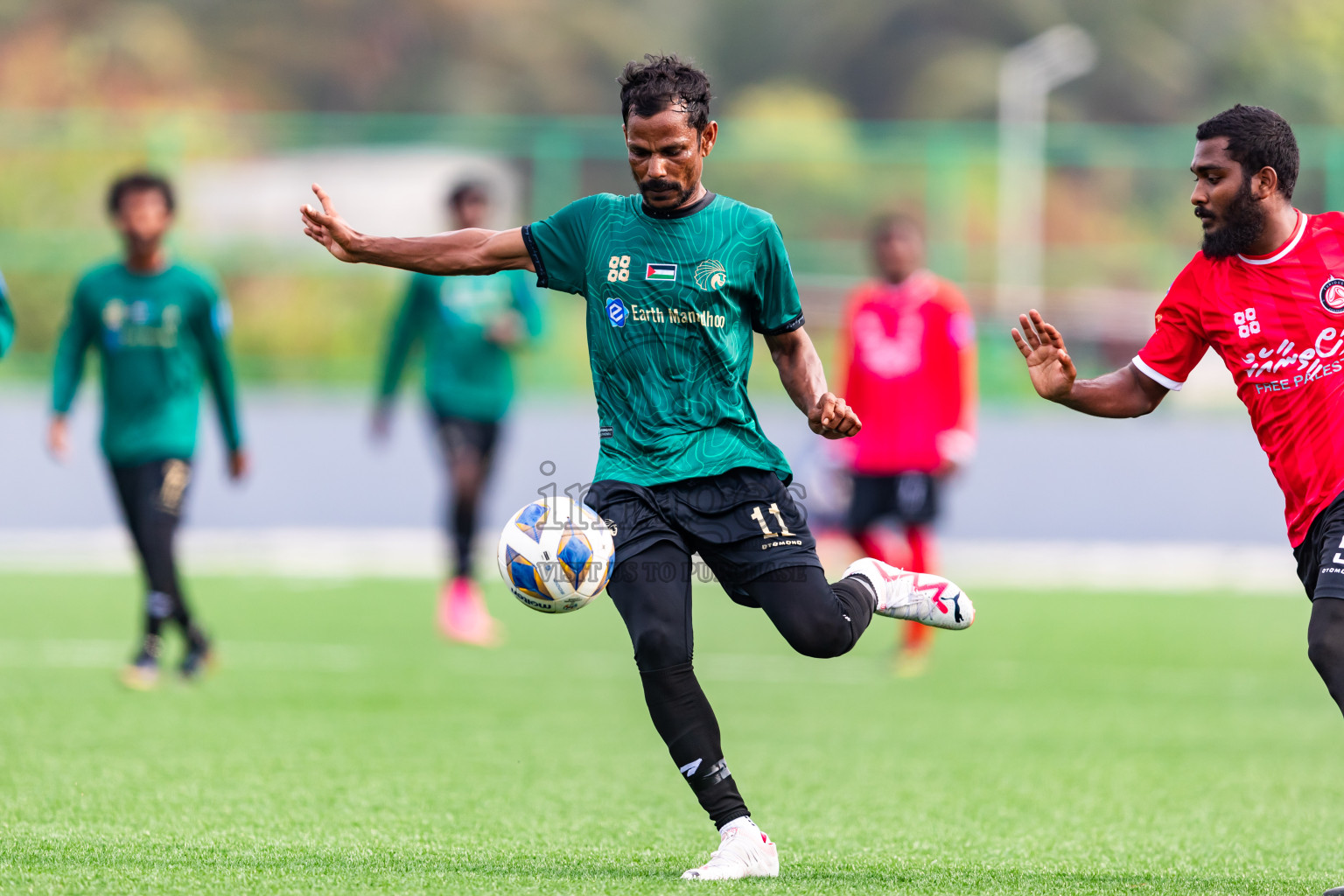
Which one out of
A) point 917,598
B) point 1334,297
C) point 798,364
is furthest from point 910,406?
point 1334,297

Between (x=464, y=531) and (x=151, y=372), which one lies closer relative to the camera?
(x=151, y=372)

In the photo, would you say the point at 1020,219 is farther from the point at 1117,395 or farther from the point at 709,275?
the point at 709,275

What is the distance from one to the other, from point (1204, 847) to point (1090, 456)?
47.0 ft

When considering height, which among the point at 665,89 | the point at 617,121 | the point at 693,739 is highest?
the point at 617,121

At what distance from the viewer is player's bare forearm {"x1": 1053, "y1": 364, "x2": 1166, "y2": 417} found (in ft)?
18.1

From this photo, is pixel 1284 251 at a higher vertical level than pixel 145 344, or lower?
higher

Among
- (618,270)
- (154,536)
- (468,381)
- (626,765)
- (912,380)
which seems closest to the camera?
(618,270)

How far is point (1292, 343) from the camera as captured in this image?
5.16m

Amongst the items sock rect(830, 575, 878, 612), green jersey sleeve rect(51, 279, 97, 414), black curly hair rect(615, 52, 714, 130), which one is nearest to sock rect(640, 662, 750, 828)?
sock rect(830, 575, 878, 612)

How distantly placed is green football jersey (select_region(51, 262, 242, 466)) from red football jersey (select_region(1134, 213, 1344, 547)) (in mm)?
5697

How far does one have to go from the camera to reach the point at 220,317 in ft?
30.7

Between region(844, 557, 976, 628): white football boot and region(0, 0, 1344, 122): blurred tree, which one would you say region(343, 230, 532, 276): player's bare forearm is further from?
region(0, 0, 1344, 122): blurred tree

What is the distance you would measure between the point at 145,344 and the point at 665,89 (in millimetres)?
4965

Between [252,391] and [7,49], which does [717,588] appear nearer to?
[252,391]
